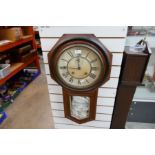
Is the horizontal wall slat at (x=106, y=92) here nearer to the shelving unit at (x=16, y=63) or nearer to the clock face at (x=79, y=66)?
the clock face at (x=79, y=66)

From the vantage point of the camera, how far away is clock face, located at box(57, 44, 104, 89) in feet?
2.26

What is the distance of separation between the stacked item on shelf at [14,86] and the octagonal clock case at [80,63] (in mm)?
1366

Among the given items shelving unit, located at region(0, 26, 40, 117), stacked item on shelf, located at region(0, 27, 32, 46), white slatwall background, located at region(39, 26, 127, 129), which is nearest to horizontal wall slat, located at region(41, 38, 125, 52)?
white slatwall background, located at region(39, 26, 127, 129)

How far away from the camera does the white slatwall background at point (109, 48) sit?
73 cm

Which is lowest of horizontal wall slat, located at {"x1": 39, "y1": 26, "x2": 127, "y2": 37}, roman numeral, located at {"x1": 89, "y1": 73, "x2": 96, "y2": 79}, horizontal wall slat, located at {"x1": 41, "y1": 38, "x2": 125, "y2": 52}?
roman numeral, located at {"x1": 89, "y1": 73, "x2": 96, "y2": 79}

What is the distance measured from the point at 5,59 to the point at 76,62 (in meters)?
1.90

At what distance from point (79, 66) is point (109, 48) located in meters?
0.20

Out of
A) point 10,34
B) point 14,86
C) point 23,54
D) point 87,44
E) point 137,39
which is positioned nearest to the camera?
point 87,44

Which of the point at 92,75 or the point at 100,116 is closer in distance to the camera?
the point at 92,75

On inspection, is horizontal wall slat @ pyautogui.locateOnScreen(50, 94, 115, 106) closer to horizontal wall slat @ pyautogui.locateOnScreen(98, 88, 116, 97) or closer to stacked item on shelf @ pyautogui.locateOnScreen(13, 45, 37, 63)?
horizontal wall slat @ pyautogui.locateOnScreen(98, 88, 116, 97)

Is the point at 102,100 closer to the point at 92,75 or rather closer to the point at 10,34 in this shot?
the point at 92,75

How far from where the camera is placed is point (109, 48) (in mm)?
771

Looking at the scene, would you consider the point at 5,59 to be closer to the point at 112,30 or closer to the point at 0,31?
the point at 0,31

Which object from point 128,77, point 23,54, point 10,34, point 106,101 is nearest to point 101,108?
point 106,101
